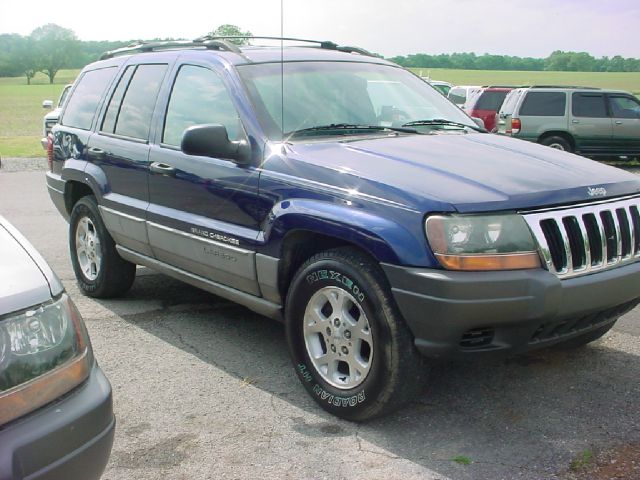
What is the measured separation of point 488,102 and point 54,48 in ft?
231

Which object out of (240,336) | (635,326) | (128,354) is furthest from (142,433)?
(635,326)

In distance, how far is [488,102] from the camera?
18.9 meters

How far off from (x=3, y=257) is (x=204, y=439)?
5.03 ft

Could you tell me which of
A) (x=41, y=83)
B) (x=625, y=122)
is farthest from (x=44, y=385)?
(x=41, y=83)

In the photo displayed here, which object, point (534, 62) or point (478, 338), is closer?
point (478, 338)

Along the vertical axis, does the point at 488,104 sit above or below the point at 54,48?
below

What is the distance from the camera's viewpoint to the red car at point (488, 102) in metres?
18.8

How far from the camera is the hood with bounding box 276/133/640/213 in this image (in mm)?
3301

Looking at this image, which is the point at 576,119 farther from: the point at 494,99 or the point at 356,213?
the point at 356,213

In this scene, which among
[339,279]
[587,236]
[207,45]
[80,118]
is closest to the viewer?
[587,236]

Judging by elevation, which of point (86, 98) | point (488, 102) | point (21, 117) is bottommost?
point (21, 117)

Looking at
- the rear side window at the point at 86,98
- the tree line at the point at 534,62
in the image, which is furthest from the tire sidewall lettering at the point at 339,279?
the tree line at the point at 534,62

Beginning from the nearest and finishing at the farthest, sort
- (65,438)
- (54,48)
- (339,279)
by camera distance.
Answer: (65,438)
(339,279)
(54,48)

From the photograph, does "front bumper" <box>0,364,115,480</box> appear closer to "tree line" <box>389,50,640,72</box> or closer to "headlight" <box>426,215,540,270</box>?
"headlight" <box>426,215,540,270</box>
